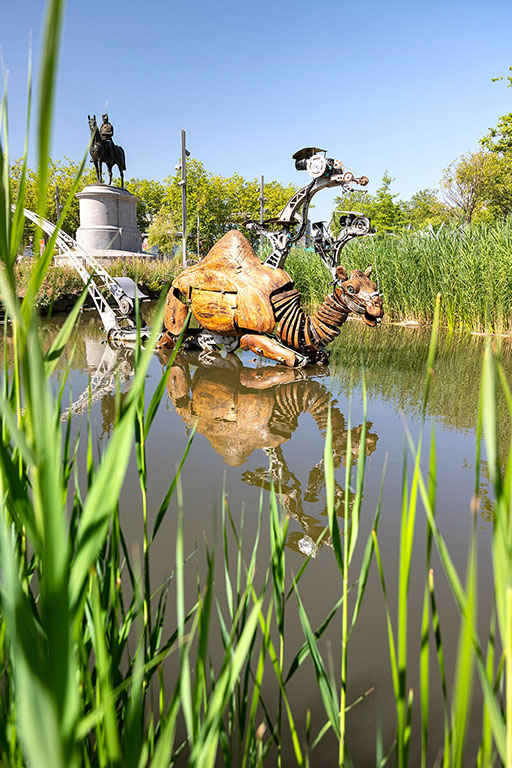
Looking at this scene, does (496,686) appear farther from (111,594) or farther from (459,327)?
(459,327)

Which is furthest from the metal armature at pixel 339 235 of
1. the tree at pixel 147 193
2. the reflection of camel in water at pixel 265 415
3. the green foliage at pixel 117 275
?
the tree at pixel 147 193

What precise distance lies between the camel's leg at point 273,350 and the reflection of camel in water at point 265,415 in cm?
12

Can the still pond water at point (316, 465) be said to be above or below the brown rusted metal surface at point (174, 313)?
below

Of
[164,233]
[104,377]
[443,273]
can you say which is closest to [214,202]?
[164,233]

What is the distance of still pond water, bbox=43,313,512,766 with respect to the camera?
1438 mm

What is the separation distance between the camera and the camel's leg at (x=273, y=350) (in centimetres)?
502

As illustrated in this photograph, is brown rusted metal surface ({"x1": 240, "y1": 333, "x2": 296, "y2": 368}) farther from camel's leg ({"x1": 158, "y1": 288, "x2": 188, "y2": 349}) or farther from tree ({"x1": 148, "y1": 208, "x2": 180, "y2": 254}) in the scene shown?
tree ({"x1": 148, "y1": 208, "x2": 180, "y2": 254})

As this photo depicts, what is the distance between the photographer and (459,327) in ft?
28.5

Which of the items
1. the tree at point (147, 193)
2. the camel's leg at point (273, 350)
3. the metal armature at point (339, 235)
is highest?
the tree at point (147, 193)

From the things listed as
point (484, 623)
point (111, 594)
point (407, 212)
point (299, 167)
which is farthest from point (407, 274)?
point (407, 212)

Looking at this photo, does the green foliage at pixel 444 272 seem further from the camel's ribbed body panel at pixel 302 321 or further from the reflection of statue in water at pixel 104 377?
the reflection of statue in water at pixel 104 377

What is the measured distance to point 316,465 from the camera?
2.82 meters

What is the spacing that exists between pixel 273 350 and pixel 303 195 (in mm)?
1849

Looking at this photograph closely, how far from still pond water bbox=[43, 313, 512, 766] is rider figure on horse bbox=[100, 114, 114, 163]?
12.3 meters
